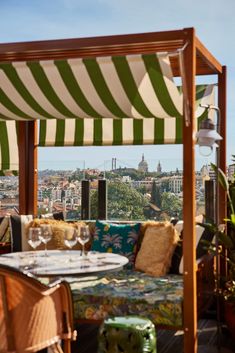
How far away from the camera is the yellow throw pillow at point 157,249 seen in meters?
5.87

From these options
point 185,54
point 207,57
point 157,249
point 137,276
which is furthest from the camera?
point 157,249

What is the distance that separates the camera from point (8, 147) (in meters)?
8.46

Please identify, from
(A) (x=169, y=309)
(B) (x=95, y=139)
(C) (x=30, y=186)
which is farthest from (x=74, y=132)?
(A) (x=169, y=309)

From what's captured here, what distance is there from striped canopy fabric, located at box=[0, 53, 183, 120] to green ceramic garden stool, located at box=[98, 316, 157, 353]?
83.8 inches

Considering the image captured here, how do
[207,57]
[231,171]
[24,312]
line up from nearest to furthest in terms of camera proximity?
[24,312] → [207,57] → [231,171]

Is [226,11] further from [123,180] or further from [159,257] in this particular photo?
[159,257]

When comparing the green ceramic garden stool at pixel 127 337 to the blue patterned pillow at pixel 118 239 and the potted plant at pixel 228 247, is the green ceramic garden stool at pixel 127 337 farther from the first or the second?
the blue patterned pillow at pixel 118 239

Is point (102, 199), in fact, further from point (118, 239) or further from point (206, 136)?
point (206, 136)

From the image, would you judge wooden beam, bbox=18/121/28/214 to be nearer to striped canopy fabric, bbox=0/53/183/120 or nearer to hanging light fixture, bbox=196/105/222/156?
striped canopy fabric, bbox=0/53/183/120

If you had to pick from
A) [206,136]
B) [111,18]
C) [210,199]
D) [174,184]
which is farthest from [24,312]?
[111,18]

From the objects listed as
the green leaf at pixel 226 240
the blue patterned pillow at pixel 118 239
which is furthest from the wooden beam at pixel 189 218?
the blue patterned pillow at pixel 118 239

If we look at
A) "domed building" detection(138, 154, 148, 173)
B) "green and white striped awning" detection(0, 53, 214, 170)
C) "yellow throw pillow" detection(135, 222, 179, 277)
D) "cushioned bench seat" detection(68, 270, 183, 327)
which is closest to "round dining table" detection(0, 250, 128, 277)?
"cushioned bench seat" detection(68, 270, 183, 327)

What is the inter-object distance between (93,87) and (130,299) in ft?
6.68

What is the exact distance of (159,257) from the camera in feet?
19.3
